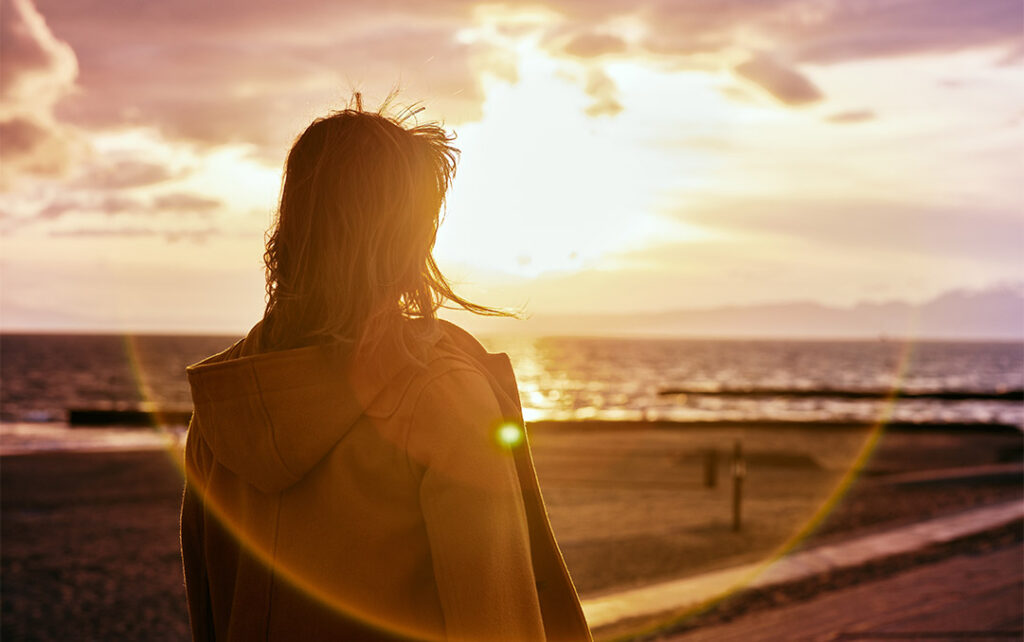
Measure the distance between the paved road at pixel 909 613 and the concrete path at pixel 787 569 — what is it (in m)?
0.38

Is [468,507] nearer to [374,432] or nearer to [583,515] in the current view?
[374,432]

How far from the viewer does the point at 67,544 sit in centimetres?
920

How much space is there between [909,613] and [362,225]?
5.48 metres

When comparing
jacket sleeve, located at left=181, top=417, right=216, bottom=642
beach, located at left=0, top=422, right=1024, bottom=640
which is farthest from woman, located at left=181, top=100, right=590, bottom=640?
beach, located at left=0, top=422, right=1024, bottom=640

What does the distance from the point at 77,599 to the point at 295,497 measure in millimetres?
6495

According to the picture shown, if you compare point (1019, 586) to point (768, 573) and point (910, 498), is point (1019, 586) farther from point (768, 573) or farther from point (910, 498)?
point (910, 498)

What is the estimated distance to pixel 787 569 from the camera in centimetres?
669

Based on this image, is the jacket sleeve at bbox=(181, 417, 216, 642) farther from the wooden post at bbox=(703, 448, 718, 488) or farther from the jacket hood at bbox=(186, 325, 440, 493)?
the wooden post at bbox=(703, 448, 718, 488)

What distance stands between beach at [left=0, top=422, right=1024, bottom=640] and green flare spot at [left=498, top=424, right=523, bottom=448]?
17.9ft

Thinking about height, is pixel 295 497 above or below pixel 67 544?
above

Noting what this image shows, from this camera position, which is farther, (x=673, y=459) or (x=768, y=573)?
(x=673, y=459)

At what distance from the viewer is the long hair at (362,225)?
1.45m

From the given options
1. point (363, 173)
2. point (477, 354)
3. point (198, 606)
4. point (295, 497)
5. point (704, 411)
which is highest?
point (363, 173)

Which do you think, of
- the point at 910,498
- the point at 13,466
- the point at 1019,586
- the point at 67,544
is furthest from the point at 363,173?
the point at 13,466
